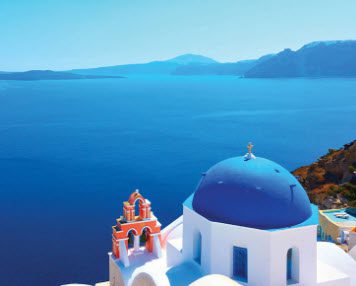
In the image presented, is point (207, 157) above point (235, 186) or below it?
below

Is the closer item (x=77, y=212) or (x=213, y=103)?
(x=77, y=212)

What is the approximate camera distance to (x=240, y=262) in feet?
29.2

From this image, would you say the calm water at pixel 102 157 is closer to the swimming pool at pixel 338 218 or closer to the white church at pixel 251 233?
the swimming pool at pixel 338 218

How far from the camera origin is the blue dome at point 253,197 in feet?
27.4

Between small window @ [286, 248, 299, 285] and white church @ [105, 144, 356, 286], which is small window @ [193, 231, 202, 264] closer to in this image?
white church @ [105, 144, 356, 286]

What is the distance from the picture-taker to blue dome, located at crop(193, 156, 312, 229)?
27.4 ft

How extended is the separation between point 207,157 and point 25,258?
2734 cm

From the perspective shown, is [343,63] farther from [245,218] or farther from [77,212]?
[245,218]

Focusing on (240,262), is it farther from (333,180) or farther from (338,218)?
(333,180)

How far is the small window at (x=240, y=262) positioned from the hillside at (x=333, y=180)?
14.6 m

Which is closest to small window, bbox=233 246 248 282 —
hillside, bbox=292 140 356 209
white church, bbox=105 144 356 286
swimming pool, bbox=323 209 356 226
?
white church, bbox=105 144 356 286

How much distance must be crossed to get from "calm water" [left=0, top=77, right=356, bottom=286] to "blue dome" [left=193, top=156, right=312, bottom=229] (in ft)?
50.6

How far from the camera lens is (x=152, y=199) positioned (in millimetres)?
34125

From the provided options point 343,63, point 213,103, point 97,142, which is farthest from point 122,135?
point 343,63
